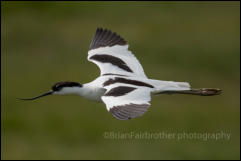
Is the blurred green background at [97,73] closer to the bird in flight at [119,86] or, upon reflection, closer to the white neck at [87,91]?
the bird in flight at [119,86]

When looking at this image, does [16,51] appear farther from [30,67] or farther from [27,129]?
[27,129]

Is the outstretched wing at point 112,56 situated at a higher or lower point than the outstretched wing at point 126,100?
higher

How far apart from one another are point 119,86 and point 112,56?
1466 mm

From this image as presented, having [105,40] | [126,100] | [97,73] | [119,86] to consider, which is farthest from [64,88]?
[97,73]

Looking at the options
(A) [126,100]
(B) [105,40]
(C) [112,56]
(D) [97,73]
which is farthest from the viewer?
(D) [97,73]

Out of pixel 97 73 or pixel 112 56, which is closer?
pixel 112 56

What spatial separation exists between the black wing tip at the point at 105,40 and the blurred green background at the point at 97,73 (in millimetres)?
4293

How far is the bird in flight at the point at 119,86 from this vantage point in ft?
30.2

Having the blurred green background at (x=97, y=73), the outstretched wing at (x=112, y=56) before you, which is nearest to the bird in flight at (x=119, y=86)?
the outstretched wing at (x=112, y=56)

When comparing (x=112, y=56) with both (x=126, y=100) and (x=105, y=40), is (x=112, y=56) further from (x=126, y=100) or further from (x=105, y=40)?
(x=126, y=100)

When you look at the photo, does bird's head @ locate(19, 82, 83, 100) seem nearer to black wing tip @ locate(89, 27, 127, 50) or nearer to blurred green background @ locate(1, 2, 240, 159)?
black wing tip @ locate(89, 27, 127, 50)

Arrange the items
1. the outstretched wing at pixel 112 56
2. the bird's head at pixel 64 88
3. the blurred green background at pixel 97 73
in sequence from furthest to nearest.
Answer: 1. the blurred green background at pixel 97 73
2. the outstretched wing at pixel 112 56
3. the bird's head at pixel 64 88

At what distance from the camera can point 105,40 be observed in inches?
458

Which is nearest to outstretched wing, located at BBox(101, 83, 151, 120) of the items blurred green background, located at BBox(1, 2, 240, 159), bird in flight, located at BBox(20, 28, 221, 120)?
Result: bird in flight, located at BBox(20, 28, 221, 120)
